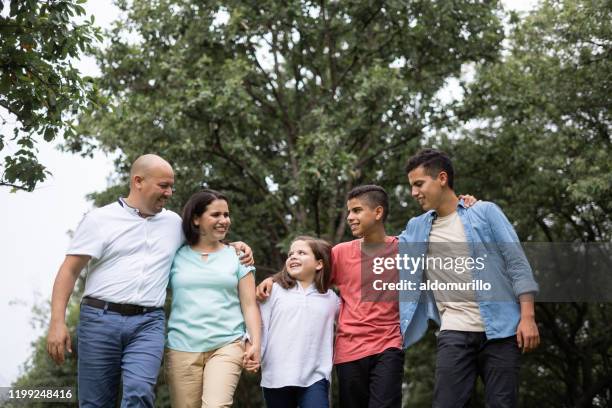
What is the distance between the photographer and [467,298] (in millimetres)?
5012

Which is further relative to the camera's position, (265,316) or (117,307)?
(265,316)

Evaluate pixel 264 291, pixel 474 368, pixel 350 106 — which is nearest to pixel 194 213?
pixel 264 291

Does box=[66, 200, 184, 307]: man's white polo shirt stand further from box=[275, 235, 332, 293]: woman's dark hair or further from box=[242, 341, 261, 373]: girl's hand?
box=[275, 235, 332, 293]: woman's dark hair

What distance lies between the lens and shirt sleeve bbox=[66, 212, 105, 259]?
5.01 meters

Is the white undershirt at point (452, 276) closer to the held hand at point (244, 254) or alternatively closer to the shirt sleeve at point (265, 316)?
the shirt sleeve at point (265, 316)

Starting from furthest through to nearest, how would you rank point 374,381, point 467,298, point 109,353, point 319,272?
point 319,272, point 374,381, point 467,298, point 109,353

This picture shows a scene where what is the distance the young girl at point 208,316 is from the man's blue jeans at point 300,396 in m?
0.30

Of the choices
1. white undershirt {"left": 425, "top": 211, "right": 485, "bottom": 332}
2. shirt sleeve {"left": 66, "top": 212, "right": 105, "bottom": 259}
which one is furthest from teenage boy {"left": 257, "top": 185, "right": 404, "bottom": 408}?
shirt sleeve {"left": 66, "top": 212, "right": 105, "bottom": 259}

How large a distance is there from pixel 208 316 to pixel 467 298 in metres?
1.66

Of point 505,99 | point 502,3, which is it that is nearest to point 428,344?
point 505,99

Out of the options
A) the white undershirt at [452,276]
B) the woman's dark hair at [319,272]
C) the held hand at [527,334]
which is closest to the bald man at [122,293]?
the woman's dark hair at [319,272]

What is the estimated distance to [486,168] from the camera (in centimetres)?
1625

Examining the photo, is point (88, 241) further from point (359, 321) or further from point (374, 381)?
point (374, 381)

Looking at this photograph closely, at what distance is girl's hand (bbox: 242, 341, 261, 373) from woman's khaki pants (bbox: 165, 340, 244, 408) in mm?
42
